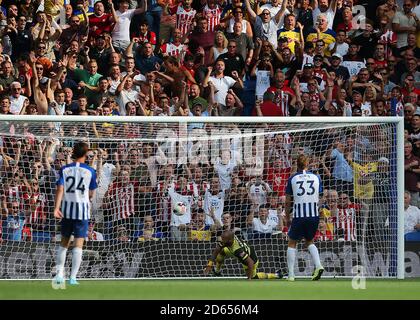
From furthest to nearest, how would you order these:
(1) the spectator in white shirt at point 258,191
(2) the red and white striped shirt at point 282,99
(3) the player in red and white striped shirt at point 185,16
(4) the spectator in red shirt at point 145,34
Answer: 1. (3) the player in red and white striped shirt at point 185,16
2. (4) the spectator in red shirt at point 145,34
3. (2) the red and white striped shirt at point 282,99
4. (1) the spectator in white shirt at point 258,191

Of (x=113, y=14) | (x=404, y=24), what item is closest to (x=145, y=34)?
(x=113, y=14)

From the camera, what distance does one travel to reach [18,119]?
15484mm

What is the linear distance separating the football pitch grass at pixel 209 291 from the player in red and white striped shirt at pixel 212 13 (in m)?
7.83

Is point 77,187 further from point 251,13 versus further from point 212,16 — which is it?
point 251,13

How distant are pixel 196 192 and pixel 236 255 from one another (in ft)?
4.04

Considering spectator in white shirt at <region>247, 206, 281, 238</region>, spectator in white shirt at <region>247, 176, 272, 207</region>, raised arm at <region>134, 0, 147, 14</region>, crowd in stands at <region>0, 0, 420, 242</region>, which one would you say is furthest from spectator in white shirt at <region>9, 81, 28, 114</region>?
spectator in white shirt at <region>247, 206, 281, 238</region>

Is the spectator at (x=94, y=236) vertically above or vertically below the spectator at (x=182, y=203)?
below

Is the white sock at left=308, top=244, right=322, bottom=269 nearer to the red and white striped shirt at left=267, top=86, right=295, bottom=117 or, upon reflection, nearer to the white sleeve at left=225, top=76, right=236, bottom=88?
the red and white striped shirt at left=267, top=86, right=295, bottom=117

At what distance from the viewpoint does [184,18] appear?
2131cm

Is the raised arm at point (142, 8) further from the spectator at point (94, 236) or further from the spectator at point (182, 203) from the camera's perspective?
the spectator at point (94, 236)

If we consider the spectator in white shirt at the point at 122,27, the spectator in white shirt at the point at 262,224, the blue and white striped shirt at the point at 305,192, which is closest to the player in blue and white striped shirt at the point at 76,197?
the blue and white striped shirt at the point at 305,192

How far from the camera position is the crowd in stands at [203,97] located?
16.6m

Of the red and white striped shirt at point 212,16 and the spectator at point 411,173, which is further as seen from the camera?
the red and white striped shirt at point 212,16

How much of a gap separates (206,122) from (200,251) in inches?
80.4
